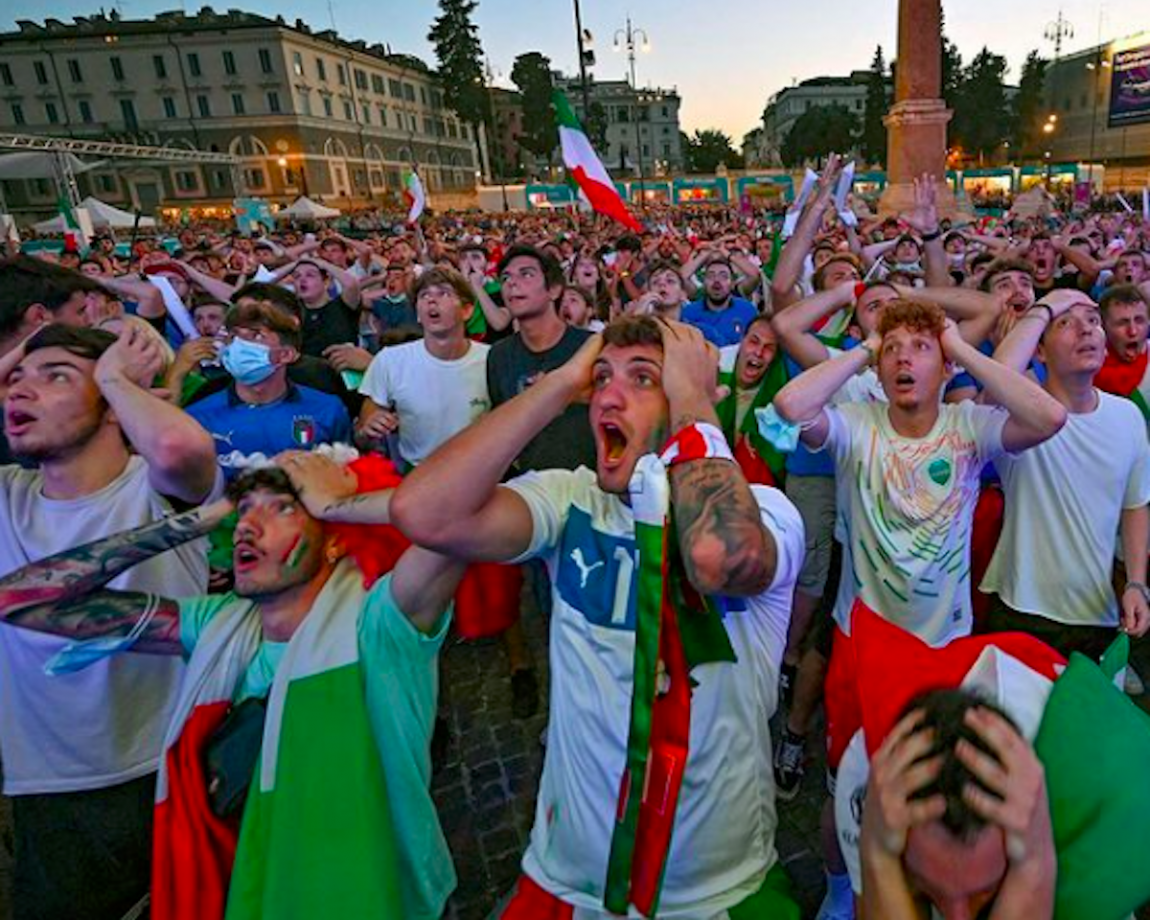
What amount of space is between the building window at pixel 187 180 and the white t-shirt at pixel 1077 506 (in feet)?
258

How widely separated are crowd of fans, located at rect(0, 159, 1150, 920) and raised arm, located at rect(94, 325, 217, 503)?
0.04 ft

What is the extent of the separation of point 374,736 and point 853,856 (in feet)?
3.81

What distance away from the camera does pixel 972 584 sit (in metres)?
3.49

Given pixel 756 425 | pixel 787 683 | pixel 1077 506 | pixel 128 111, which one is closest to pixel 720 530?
pixel 1077 506

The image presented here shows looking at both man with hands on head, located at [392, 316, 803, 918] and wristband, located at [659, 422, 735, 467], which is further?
man with hands on head, located at [392, 316, 803, 918]

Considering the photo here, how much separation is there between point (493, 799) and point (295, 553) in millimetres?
2048

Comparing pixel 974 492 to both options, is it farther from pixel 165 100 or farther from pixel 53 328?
pixel 165 100

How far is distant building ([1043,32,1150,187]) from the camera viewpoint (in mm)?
57094

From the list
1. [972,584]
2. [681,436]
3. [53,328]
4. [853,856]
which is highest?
[53,328]

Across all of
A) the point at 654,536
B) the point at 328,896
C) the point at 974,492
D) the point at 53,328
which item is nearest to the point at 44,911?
the point at 328,896

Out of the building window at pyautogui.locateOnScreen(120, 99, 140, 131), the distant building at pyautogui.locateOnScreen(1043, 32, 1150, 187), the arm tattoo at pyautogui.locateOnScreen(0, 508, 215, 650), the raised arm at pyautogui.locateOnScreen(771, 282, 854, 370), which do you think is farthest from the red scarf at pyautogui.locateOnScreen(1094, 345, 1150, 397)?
the building window at pyautogui.locateOnScreen(120, 99, 140, 131)

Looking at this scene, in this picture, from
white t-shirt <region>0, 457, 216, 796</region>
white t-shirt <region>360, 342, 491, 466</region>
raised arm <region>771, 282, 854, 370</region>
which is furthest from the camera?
white t-shirt <region>360, 342, 491, 466</region>

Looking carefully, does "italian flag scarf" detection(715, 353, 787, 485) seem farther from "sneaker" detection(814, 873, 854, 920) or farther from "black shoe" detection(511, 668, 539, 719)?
"sneaker" detection(814, 873, 854, 920)

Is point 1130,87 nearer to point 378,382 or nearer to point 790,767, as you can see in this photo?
point 378,382
